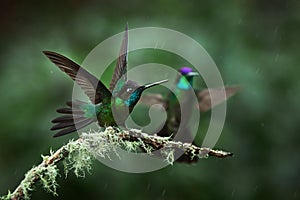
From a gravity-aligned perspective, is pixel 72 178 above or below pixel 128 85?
below

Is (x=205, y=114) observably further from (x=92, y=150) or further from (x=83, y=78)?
(x=92, y=150)

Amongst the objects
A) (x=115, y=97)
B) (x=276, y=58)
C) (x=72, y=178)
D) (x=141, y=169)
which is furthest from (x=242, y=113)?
(x=115, y=97)

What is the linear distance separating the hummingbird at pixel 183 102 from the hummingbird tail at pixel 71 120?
1.24 meters

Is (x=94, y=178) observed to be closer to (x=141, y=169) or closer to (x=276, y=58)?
(x=141, y=169)

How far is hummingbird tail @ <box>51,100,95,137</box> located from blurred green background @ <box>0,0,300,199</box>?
1.58 metres

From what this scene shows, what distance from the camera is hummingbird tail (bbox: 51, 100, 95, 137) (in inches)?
70.4

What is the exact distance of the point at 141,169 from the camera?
3.63 m

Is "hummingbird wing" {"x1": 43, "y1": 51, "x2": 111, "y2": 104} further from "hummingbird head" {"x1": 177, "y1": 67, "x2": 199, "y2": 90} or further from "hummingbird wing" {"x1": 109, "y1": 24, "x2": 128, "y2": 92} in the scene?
"hummingbird head" {"x1": 177, "y1": 67, "x2": 199, "y2": 90}

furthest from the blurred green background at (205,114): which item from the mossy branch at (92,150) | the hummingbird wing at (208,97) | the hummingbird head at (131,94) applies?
the mossy branch at (92,150)

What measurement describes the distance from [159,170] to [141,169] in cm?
25

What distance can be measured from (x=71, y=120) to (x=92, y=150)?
0.24 metres

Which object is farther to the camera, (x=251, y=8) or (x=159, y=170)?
(x=251, y=8)

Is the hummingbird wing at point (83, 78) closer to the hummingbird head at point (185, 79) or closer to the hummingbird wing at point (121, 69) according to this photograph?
the hummingbird wing at point (121, 69)

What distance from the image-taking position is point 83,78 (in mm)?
1900
